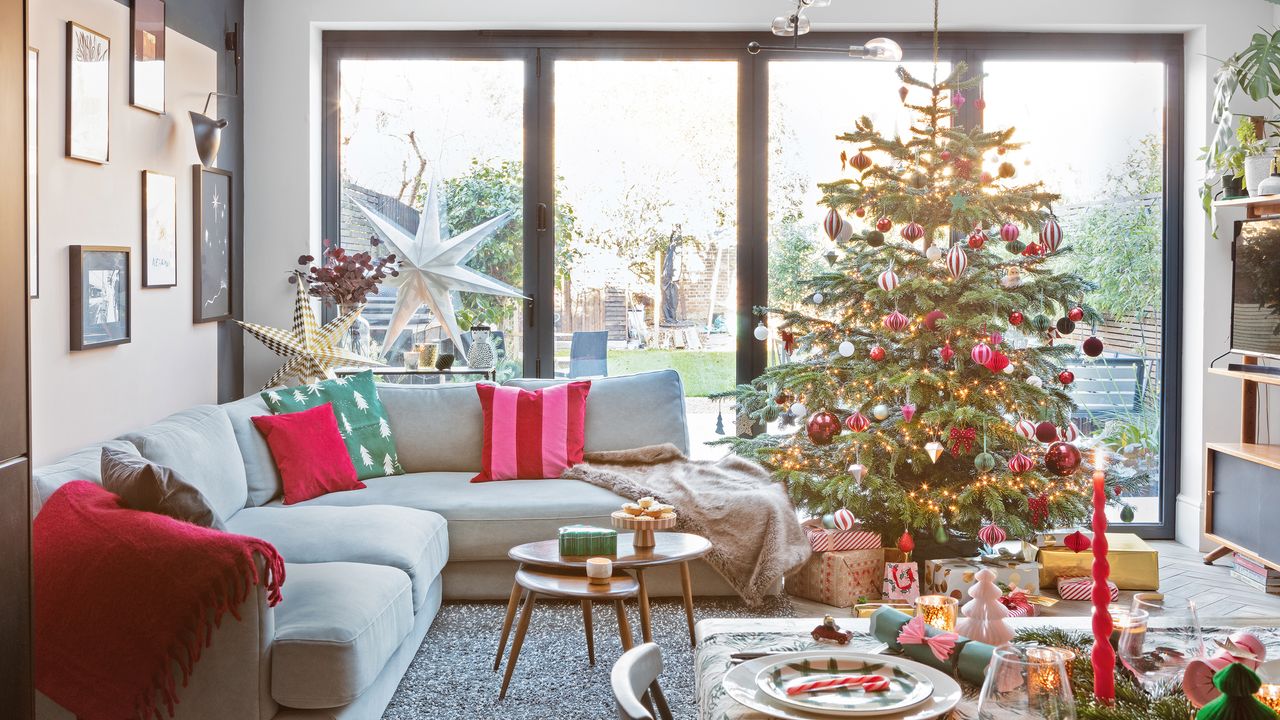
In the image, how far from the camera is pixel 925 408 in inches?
171

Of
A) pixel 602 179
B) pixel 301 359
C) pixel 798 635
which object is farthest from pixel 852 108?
pixel 798 635

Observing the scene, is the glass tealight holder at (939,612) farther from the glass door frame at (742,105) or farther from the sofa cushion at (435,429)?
the glass door frame at (742,105)

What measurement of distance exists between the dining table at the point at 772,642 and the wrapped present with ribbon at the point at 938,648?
0.02 meters

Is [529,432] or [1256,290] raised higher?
[1256,290]

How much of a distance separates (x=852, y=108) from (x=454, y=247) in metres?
2.06

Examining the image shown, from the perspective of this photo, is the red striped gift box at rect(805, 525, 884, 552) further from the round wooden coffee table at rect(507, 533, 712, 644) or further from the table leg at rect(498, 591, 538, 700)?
the table leg at rect(498, 591, 538, 700)

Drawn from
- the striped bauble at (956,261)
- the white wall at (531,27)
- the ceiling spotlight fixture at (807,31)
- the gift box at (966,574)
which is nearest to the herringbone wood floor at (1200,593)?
the gift box at (966,574)

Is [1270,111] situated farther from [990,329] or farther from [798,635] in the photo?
[798,635]

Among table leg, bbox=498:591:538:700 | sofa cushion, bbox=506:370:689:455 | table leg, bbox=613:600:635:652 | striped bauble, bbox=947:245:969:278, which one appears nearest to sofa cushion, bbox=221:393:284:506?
sofa cushion, bbox=506:370:689:455

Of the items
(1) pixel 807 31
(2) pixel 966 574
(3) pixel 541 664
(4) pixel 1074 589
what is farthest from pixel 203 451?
(4) pixel 1074 589

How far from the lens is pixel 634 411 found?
483cm

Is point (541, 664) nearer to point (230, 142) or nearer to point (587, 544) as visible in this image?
point (587, 544)

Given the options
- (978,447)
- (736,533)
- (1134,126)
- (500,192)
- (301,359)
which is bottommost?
(736,533)

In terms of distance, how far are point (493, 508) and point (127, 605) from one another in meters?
1.72
